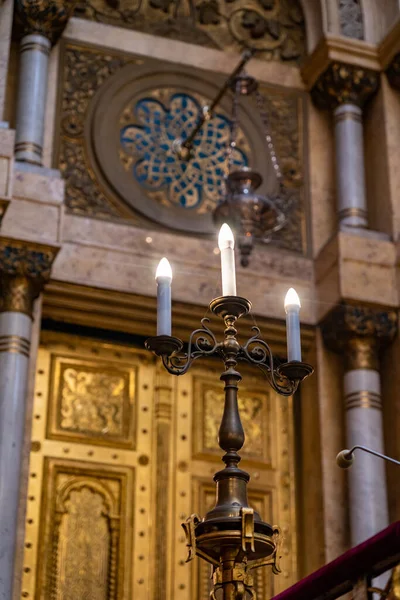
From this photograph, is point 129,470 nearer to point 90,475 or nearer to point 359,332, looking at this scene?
point 90,475

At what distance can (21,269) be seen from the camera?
7035 millimetres

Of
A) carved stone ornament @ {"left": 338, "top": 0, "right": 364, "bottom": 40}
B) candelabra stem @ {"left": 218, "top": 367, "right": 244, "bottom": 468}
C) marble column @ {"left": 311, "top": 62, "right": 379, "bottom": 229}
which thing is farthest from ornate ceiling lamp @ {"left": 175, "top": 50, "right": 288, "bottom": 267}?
candelabra stem @ {"left": 218, "top": 367, "right": 244, "bottom": 468}

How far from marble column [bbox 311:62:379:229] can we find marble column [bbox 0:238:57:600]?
2287 millimetres

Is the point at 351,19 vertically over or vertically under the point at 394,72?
over

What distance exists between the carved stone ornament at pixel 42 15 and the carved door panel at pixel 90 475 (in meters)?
2.07

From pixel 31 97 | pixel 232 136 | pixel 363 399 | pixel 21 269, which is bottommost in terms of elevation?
pixel 363 399

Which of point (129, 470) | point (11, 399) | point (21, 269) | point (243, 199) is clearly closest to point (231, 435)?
point (11, 399)

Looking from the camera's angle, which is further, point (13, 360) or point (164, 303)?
point (13, 360)

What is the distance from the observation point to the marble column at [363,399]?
289 inches

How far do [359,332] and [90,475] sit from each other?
6.43ft

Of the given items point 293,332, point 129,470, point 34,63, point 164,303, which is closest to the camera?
point 164,303

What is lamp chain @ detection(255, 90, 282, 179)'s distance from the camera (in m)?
8.61

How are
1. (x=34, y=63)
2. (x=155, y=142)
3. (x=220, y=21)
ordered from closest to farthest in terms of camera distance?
(x=34, y=63) < (x=155, y=142) < (x=220, y=21)

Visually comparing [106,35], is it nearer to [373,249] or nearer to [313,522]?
[373,249]
